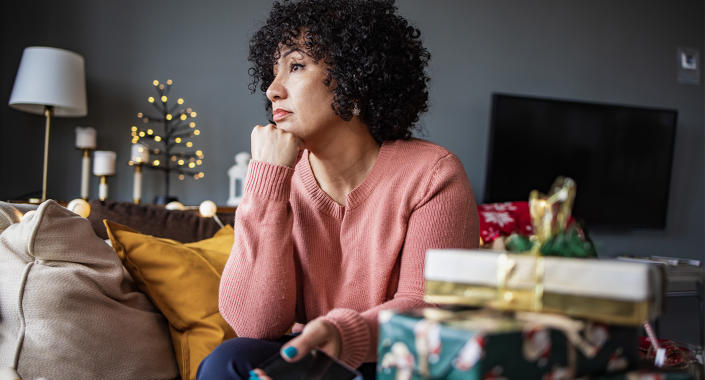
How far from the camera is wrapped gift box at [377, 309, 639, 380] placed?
44 cm

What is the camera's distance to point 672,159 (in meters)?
3.95

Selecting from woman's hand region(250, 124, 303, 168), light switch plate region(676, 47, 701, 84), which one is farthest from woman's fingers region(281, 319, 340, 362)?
light switch plate region(676, 47, 701, 84)

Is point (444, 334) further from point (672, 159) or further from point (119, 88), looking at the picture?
point (672, 159)

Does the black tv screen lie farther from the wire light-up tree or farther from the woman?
the woman

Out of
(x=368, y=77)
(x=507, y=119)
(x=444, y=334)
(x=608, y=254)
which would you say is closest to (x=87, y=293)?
(x=368, y=77)

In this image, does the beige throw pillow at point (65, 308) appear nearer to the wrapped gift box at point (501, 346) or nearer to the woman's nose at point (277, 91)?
the woman's nose at point (277, 91)

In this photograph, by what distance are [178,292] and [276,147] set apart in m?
0.45

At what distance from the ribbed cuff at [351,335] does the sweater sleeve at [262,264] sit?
0.92ft

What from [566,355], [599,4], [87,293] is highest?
[599,4]

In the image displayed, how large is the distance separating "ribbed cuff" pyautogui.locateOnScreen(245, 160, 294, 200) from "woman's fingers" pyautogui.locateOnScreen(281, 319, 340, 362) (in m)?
0.40

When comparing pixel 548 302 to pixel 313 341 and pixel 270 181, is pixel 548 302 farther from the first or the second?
pixel 270 181

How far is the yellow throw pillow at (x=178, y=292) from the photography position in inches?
50.0

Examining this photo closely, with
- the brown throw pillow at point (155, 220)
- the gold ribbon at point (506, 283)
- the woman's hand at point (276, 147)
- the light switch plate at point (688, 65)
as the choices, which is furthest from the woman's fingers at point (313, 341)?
the light switch plate at point (688, 65)

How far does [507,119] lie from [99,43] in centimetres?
248
